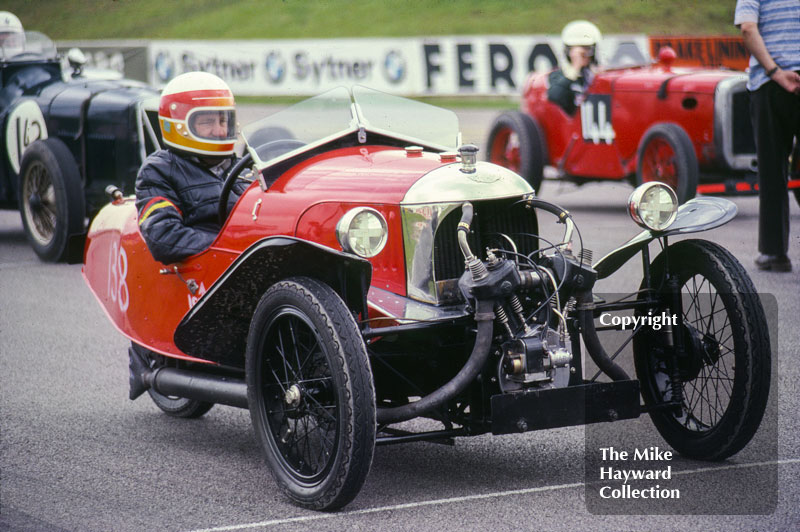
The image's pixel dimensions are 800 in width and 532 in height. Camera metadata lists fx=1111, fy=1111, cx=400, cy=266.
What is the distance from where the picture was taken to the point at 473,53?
22.9m

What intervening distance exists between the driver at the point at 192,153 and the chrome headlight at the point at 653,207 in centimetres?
177

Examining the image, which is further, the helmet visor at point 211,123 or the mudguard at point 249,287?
the helmet visor at point 211,123

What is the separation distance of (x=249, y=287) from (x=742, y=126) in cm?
723

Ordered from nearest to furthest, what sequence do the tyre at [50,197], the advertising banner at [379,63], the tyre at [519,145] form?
the tyre at [50,197] → the tyre at [519,145] → the advertising banner at [379,63]

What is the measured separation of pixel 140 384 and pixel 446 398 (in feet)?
6.23

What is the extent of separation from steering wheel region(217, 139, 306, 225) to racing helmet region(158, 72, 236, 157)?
0.29 m

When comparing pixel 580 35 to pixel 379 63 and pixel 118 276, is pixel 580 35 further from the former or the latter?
pixel 379 63

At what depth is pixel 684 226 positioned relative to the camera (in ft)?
13.8

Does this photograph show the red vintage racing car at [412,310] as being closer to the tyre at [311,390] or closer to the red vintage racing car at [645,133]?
the tyre at [311,390]

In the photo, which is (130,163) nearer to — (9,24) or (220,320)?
(9,24)

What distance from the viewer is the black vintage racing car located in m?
9.02

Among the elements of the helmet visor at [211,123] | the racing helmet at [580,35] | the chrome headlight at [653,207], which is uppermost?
the racing helmet at [580,35]

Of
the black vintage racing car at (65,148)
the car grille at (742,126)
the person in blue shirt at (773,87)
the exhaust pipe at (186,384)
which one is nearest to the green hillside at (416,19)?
the black vintage racing car at (65,148)

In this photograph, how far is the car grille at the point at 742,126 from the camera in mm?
10188
